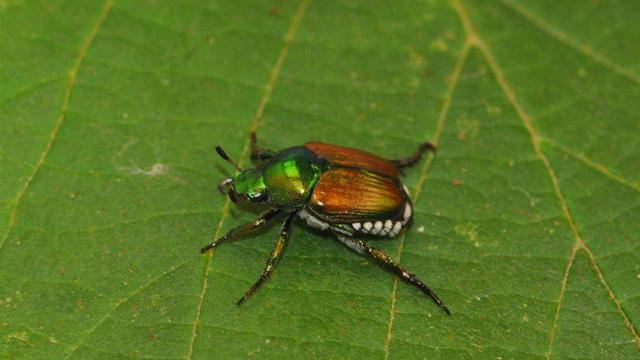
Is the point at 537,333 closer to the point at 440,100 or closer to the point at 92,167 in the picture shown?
the point at 440,100

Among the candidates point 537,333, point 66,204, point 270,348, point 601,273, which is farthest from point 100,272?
point 601,273

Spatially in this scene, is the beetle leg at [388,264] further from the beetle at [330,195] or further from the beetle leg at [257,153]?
the beetle leg at [257,153]

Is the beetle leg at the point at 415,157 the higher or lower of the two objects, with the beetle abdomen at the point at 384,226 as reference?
higher

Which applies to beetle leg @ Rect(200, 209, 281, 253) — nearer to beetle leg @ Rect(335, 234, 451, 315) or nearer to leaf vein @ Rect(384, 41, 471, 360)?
beetle leg @ Rect(335, 234, 451, 315)

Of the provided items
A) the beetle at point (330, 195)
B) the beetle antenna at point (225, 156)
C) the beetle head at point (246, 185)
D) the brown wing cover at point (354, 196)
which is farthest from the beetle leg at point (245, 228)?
the beetle antenna at point (225, 156)

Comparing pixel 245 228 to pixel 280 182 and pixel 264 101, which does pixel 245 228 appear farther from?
pixel 264 101

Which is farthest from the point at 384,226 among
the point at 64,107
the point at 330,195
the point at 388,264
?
the point at 64,107
